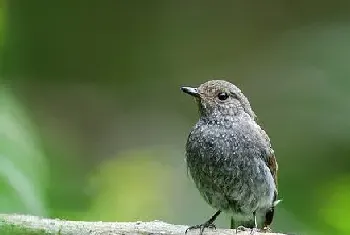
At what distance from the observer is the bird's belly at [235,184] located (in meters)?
3.65

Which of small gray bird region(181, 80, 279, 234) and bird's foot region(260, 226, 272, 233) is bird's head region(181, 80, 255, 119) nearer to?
small gray bird region(181, 80, 279, 234)

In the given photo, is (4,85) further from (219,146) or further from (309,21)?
(309,21)

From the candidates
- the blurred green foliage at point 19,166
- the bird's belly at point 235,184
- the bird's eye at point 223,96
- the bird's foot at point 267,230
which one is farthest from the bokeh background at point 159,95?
the bird's eye at point 223,96

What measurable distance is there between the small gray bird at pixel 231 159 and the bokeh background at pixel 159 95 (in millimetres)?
146

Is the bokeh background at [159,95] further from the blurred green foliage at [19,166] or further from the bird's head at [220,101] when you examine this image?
the bird's head at [220,101]

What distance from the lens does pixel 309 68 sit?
5.23 m

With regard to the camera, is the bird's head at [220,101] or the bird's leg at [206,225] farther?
the bird's head at [220,101]

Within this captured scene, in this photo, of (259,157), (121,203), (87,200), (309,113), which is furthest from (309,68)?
(87,200)

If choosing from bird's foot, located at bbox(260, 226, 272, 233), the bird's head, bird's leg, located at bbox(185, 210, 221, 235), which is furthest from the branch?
the bird's head

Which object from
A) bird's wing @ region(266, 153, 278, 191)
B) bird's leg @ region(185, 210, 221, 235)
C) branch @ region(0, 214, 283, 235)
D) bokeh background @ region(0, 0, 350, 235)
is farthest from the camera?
bird's wing @ region(266, 153, 278, 191)

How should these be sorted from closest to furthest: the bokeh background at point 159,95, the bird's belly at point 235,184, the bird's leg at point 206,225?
the bokeh background at point 159,95 < the bird's leg at point 206,225 < the bird's belly at point 235,184

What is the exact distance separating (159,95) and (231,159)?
389cm

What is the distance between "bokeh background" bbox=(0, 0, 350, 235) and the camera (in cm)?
301

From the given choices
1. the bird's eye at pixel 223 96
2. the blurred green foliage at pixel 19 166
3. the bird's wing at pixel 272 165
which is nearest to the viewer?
the blurred green foliage at pixel 19 166
